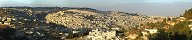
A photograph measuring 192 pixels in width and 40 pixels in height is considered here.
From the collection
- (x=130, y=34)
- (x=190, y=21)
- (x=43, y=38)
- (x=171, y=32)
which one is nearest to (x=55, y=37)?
(x=43, y=38)

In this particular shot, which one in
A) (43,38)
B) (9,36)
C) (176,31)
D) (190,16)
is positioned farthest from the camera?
(43,38)

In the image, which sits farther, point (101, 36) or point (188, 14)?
point (101, 36)

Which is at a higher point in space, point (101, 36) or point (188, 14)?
point (188, 14)

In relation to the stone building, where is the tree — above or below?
above

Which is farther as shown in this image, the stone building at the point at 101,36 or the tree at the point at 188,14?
the stone building at the point at 101,36

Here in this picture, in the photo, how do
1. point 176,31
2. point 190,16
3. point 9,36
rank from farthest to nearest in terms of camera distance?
point 190,16 < point 9,36 < point 176,31

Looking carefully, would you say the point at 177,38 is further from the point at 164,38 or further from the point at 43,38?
the point at 43,38

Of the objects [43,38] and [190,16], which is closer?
[190,16]

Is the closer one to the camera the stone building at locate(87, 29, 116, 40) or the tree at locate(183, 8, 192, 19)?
the tree at locate(183, 8, 192, 19)

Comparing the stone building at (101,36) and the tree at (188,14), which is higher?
the tree at (188,14)

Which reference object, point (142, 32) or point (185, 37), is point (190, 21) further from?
point (185, 37)
